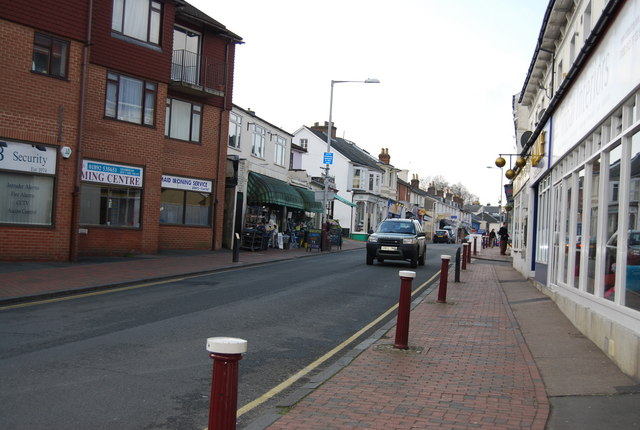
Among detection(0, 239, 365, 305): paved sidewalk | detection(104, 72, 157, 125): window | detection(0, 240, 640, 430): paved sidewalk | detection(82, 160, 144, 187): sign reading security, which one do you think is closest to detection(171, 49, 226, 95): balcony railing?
detection(104, 72, 157, 125): window

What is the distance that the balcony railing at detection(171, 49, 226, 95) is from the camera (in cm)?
2362

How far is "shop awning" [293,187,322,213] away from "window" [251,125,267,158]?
4.33 meters

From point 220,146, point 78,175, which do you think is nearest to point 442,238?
point 220,146

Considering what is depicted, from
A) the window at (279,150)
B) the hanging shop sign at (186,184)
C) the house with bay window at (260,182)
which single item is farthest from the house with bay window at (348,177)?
the hanging shop sign at (186,184)

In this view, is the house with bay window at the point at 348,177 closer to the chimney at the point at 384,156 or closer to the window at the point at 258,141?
the chimney at the point at 384,156

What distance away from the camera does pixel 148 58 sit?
67.8 ft

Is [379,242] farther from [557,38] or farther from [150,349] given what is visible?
[150,349]

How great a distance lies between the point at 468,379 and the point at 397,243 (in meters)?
15.3

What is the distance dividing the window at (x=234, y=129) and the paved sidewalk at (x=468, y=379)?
52.9ft

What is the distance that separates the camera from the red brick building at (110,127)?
16.5 m

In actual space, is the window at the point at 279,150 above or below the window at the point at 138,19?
below

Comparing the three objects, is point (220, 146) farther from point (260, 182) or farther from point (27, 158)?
point (27, 158)

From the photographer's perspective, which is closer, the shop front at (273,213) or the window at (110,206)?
the window at (110,206)

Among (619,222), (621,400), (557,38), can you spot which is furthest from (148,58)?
(621,400)
